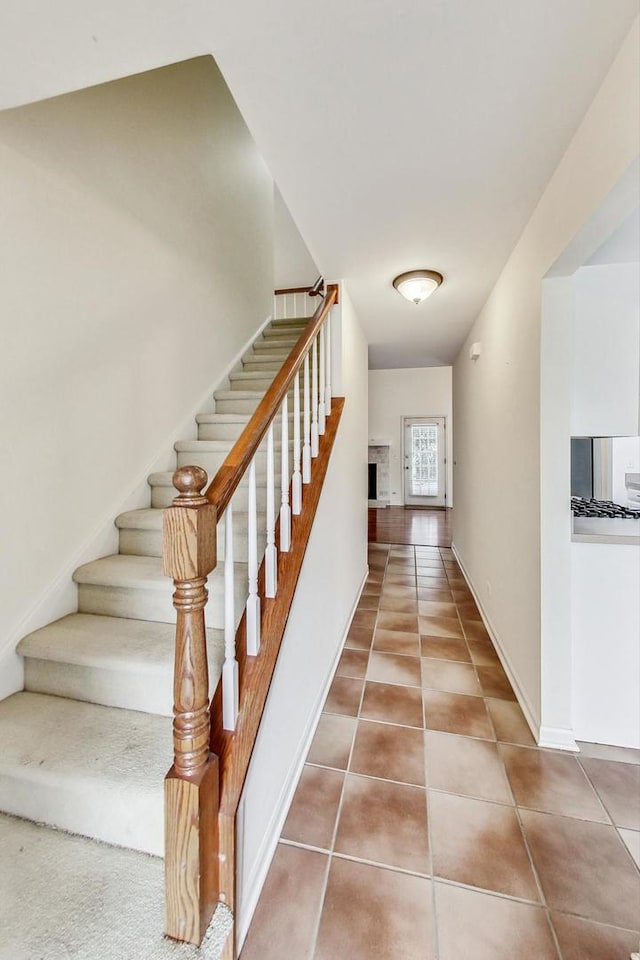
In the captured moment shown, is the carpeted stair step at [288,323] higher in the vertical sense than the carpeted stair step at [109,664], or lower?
higher

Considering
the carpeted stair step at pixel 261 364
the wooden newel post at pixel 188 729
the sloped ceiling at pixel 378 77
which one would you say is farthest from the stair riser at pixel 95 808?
the carpeted stair step at pixel 261 364

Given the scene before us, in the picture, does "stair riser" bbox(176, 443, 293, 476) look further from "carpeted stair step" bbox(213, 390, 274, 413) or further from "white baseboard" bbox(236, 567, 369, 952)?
"white baseboard" bbox(236, 567, 369, 952)

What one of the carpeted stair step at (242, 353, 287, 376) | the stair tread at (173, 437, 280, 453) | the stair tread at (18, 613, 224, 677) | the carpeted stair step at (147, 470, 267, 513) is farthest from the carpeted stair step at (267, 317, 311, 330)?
the stair tread at (18, 613, 224, 677)

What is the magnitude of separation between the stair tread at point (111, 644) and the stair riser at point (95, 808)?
0.33 meters

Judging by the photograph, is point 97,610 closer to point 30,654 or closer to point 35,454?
point 30,654

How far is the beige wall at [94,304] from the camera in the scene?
1483mm

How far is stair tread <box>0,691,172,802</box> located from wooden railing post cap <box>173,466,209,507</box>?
82 cm

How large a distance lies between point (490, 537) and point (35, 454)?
2839mm

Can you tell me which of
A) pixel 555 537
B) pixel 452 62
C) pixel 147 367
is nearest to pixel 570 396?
pixel 555 537

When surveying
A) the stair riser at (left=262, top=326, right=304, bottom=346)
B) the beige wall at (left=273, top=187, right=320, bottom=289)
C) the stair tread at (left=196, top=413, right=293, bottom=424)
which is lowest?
the stair tread at (left=196, top=413, right=293, bottom=424)

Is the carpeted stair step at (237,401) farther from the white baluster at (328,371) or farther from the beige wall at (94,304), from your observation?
the white baluster at (328,371)

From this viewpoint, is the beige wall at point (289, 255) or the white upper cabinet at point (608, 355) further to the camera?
the beige wall at point (289, 255)

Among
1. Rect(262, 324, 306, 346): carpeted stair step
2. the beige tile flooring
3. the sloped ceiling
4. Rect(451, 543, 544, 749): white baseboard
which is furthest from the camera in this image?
Rect(262, 324, 306, 346): carpeted stair step

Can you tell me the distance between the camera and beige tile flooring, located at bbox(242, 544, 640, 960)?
108cm
